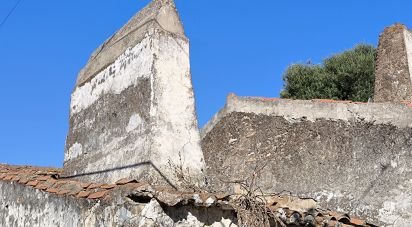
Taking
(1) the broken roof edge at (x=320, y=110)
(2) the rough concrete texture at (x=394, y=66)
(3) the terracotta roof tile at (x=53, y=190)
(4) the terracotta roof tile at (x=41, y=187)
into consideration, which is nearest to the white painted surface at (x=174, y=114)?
(3) the terracotta roof tile at (x=53, y=190)

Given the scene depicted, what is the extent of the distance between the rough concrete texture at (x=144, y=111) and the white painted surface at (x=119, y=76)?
1cm

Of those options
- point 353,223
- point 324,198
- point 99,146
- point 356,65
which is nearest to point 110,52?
point 99,146

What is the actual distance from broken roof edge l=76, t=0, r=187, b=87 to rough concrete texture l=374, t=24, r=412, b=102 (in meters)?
9.82

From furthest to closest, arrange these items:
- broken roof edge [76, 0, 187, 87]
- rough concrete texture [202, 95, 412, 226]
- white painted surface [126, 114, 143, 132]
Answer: rough concrete texture [202, 95, 412, 226]
broken roof edge [76, 0, 187, 87]
white painted surface [126, 114, 143, 132]

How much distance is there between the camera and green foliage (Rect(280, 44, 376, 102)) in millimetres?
26062

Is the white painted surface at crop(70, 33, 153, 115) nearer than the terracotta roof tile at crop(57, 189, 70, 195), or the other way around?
the terracotta roof tile at crop(57, 189, 70, 195)

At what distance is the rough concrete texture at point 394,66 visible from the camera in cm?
1580

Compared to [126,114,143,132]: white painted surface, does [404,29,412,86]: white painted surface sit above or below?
above

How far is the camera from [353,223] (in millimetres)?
5617

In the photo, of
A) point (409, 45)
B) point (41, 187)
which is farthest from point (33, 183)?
point (409, 45)

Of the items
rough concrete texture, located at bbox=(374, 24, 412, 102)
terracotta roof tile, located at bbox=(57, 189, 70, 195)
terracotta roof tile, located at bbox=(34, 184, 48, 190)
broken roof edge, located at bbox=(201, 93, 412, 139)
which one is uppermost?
rough concrete texture, located at bbox=(374, 24, 412, 102)

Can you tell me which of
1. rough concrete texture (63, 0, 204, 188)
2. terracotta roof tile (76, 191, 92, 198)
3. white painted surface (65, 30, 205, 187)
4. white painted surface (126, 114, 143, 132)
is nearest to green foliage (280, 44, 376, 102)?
rough concrete texture (63, 0, 204, 188)

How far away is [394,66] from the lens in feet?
52.8

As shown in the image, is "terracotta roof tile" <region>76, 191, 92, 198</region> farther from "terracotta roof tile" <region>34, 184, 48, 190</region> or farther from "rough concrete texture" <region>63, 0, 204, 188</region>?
"terracotta roof tile" <region>34, 184, 48, 190</region>
